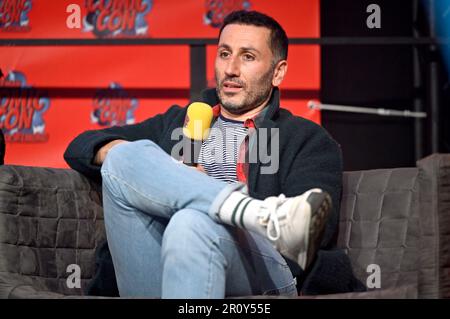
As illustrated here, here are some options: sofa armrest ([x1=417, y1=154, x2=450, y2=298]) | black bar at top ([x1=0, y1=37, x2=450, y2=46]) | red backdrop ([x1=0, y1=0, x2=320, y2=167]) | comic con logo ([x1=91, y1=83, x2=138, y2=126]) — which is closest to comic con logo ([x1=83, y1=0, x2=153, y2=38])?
red backdrop ([x1=0, y1=0, x2=320, y2=167])

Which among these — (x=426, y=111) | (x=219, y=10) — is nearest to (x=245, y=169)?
(x=219, y=10)

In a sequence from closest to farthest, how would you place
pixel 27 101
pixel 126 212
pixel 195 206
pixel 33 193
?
pixel 195 206
pixel 126 212
pixel 33 193
pixel 27 101

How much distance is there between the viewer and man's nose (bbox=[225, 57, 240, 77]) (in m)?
2.55

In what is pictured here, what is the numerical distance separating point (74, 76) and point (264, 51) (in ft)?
4.94

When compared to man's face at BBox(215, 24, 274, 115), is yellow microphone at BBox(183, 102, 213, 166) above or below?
below

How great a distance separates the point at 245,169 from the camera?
94.1 inches

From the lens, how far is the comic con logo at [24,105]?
3.82 meters

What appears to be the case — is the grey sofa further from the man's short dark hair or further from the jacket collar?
the man's short dark hair

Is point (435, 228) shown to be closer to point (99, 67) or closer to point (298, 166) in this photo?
point (298, 166)

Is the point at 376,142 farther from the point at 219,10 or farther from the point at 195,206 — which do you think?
the point at 195,206

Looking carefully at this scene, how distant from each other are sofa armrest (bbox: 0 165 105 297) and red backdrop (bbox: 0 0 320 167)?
148 centimetres

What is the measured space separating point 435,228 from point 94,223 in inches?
40.4

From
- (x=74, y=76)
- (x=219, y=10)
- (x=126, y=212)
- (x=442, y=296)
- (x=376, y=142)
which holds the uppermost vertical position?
(x=219, y=10)

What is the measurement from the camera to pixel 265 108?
2604 mm
